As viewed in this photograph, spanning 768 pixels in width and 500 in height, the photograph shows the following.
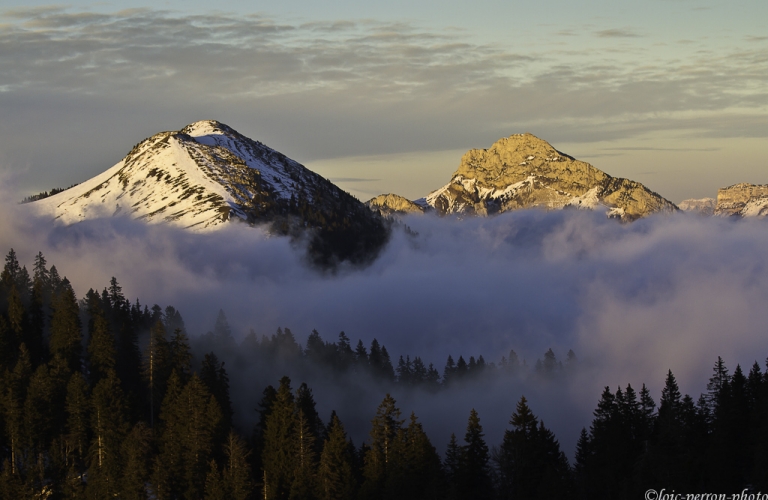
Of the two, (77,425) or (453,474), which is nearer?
(453,474)

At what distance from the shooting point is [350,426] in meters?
160

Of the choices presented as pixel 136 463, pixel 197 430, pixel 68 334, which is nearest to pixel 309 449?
pixel 197 430

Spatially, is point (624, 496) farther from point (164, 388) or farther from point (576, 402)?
point (576, 402)

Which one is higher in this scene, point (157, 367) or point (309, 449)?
point (157, 367)

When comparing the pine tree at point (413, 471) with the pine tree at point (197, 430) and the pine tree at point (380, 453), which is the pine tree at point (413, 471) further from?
the pine tree at point (197, 430)

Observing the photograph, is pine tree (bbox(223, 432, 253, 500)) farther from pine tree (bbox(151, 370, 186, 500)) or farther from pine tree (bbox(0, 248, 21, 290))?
pine tree (bbox(0, 248, 21, 290))

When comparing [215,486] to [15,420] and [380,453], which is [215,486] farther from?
[15,420]

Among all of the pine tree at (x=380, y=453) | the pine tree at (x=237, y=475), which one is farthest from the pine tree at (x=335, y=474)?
the pine tree at (x=237, y=475)

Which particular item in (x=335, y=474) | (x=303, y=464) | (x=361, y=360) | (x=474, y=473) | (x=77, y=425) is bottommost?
(x=361, y=360)

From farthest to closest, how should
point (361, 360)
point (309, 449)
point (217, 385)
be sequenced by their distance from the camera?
point (361, 360) < point (217, 385) < point (309, 449)

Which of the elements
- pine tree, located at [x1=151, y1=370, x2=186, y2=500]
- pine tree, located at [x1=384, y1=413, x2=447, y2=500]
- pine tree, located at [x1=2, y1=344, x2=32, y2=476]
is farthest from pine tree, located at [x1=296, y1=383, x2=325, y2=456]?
pine tree, located at [x1=2, y1=344, x2=32, y2=476]

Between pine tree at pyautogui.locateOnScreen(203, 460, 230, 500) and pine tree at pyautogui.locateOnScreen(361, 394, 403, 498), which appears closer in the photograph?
pine tree at pyautogui.locateOnScreen(203, 460, 230, 500)

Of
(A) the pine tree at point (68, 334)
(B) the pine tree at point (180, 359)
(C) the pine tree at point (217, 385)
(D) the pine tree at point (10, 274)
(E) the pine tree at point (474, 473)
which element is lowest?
(E) the pine tree at point (474, 473)

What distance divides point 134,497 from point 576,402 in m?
124
